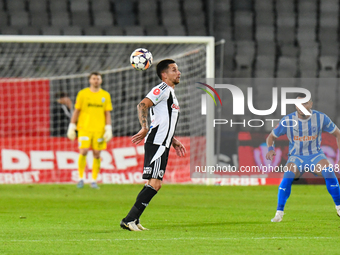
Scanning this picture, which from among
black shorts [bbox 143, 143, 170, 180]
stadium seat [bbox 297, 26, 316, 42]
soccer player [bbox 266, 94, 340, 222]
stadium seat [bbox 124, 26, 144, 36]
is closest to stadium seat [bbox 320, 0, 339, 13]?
stadium seat [bbox 297, 26, 316, 42]

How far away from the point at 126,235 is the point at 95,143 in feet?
19.3

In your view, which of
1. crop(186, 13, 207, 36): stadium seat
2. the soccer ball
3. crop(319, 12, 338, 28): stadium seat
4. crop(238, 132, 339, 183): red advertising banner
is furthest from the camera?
crop(319, 12, 338, 28): stadium seat

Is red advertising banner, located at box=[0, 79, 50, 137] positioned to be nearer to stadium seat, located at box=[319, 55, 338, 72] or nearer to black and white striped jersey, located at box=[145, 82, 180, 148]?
stadium seat, located at box=[319, 55, 338, 72]

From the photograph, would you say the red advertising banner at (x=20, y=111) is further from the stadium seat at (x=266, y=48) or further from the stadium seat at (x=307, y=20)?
the stadium seat at (x=307, y=20)

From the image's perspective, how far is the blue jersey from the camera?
Answer: 21.0 feet

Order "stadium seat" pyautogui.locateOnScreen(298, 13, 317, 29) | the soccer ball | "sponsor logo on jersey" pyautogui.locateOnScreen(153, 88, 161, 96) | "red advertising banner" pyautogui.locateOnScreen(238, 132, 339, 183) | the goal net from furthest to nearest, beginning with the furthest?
"stadium seat" pyautogui.locateOnScreen(298, 13, 317, 29) < the goal net < "red advertising banner" pyautogui.locateOnScreen(238, 132, 339, 183) < the soccer ball < "sponsor logo on jersey" pyautogui.locateOnScreen(153, 88, 161, 96)

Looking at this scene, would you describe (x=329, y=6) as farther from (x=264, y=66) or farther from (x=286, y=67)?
(x=264, y=66)

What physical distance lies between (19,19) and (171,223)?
10.7m

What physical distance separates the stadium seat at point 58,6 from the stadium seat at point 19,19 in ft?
2.27

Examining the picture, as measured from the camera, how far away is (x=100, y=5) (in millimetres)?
15820

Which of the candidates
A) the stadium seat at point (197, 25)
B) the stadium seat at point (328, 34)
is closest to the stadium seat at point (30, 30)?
the stadium seat at point (197, 25)

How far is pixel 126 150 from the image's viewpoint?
12078 millimetres

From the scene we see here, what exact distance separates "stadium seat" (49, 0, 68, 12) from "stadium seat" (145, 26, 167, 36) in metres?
2.22

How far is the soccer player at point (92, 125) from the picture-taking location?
35.6ft
